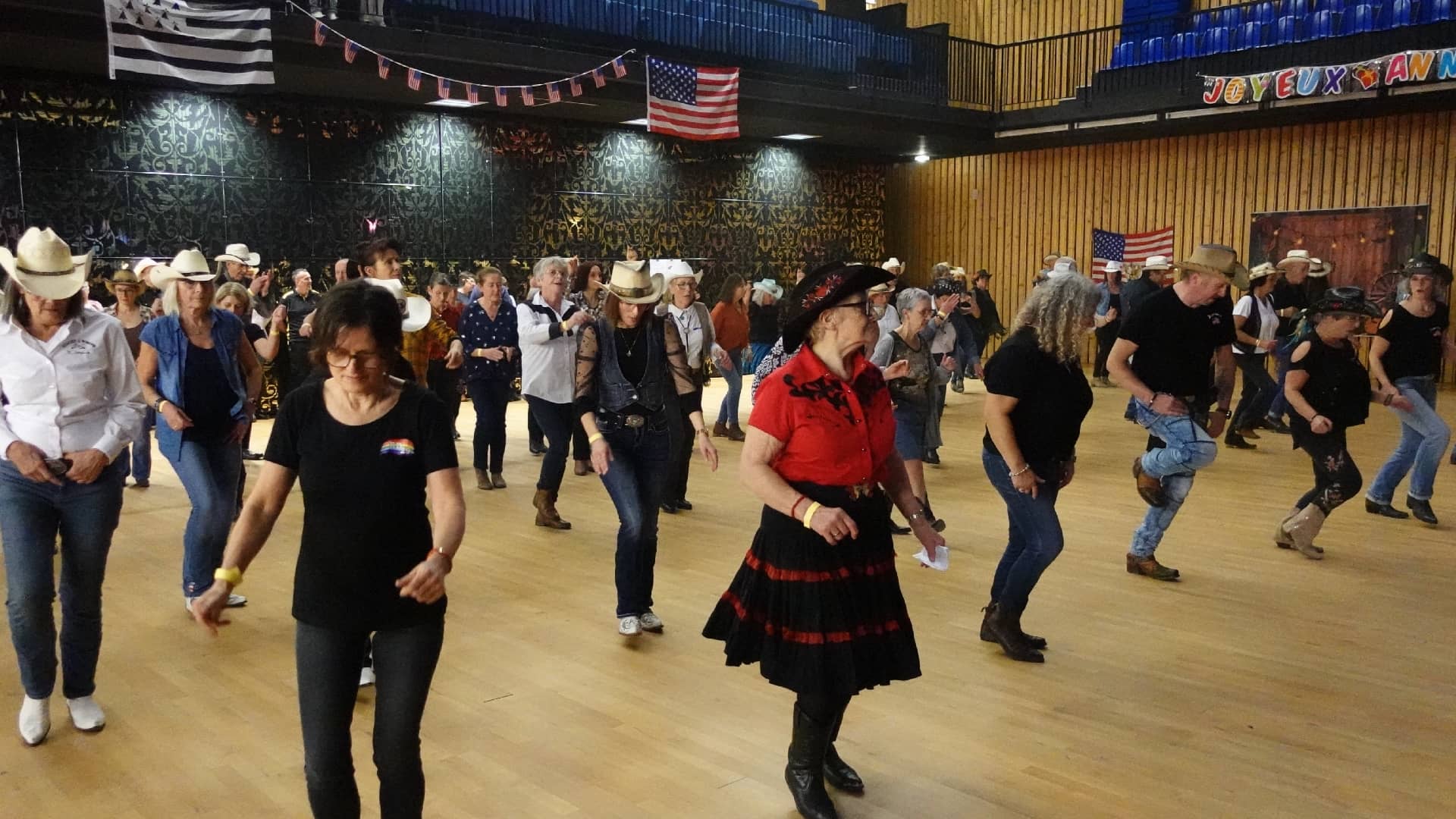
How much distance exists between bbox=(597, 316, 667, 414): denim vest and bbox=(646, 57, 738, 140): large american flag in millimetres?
8174

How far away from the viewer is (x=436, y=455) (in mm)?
2410

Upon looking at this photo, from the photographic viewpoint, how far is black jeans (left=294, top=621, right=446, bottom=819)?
2.40 m

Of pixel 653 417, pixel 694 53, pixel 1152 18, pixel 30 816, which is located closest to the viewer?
pixel 30 816

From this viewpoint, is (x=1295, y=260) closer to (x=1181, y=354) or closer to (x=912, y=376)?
(x=912, y=376)

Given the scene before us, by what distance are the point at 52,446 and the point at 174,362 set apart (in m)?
1.08

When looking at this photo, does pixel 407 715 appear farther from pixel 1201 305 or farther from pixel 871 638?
pixel 1201 305

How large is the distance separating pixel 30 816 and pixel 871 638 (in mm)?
2381

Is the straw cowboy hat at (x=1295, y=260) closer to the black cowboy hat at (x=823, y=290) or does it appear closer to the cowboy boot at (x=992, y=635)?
the cowboy boot at (x=992, y=635)

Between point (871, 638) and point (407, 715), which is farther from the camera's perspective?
point (871, 638)

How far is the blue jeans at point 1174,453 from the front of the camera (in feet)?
16.7

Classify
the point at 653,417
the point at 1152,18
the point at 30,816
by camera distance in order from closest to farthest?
the point at 30,816 < the point at 653,417 < the point at 1152,18

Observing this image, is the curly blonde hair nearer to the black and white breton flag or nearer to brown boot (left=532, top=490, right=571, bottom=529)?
brown boot (left=532, top=490, right=571, bottom=529)

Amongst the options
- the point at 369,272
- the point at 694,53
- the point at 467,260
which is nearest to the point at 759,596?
the point at 369,272

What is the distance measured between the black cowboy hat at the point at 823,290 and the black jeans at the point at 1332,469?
4.03m
